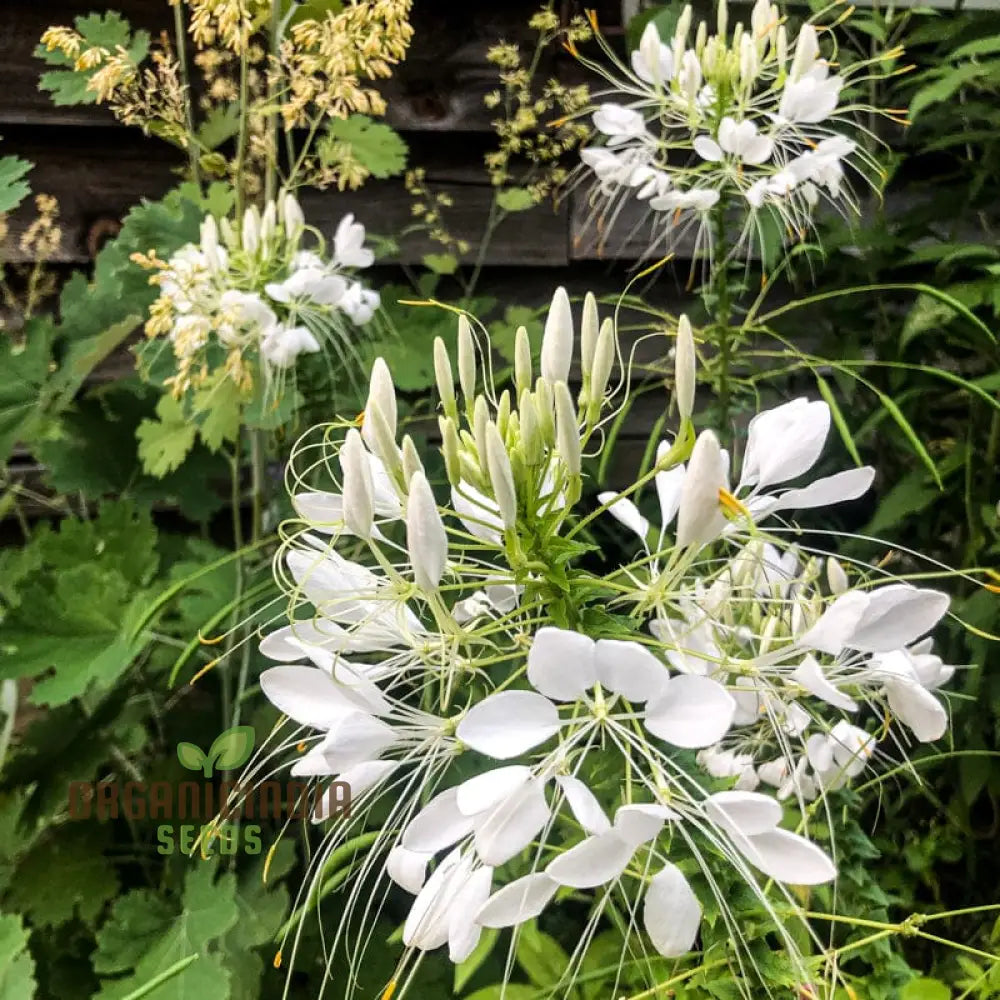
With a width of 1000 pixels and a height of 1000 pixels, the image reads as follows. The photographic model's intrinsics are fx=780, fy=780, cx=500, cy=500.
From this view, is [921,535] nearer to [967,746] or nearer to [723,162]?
[967,746]

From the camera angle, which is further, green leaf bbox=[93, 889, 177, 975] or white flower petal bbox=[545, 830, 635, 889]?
green leaf bbox=[93, 889, 177, 975]

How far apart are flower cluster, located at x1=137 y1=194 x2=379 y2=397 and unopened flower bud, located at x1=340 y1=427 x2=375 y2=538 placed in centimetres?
41

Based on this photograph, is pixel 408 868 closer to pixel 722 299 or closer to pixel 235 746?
pixel 235 746

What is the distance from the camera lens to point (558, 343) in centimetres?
35

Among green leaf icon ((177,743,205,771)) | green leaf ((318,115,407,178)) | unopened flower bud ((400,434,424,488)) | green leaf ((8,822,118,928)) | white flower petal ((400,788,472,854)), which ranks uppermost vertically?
green leaf ((318,115,407,178))

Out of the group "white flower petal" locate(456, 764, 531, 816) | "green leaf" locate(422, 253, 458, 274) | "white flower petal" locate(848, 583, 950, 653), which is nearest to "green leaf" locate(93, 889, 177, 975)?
"white flower petal" locate(456, 764, 531, 816)

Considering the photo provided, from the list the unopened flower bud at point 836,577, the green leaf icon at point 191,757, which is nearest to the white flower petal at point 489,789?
the unopened flower bud at point 836,577

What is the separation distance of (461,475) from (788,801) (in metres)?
0.49

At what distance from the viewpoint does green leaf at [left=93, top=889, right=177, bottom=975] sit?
59cm

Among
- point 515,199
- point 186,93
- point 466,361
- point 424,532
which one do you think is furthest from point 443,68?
point 424,532

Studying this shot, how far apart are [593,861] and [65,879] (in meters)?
0.63

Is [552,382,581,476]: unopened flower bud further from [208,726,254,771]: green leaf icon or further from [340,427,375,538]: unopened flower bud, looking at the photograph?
[208,726,254,771]: green leaf icon

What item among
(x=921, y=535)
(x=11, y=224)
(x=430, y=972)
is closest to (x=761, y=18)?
(x=921, y=535)

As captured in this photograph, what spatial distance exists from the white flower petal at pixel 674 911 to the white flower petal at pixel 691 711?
0.16 ft
